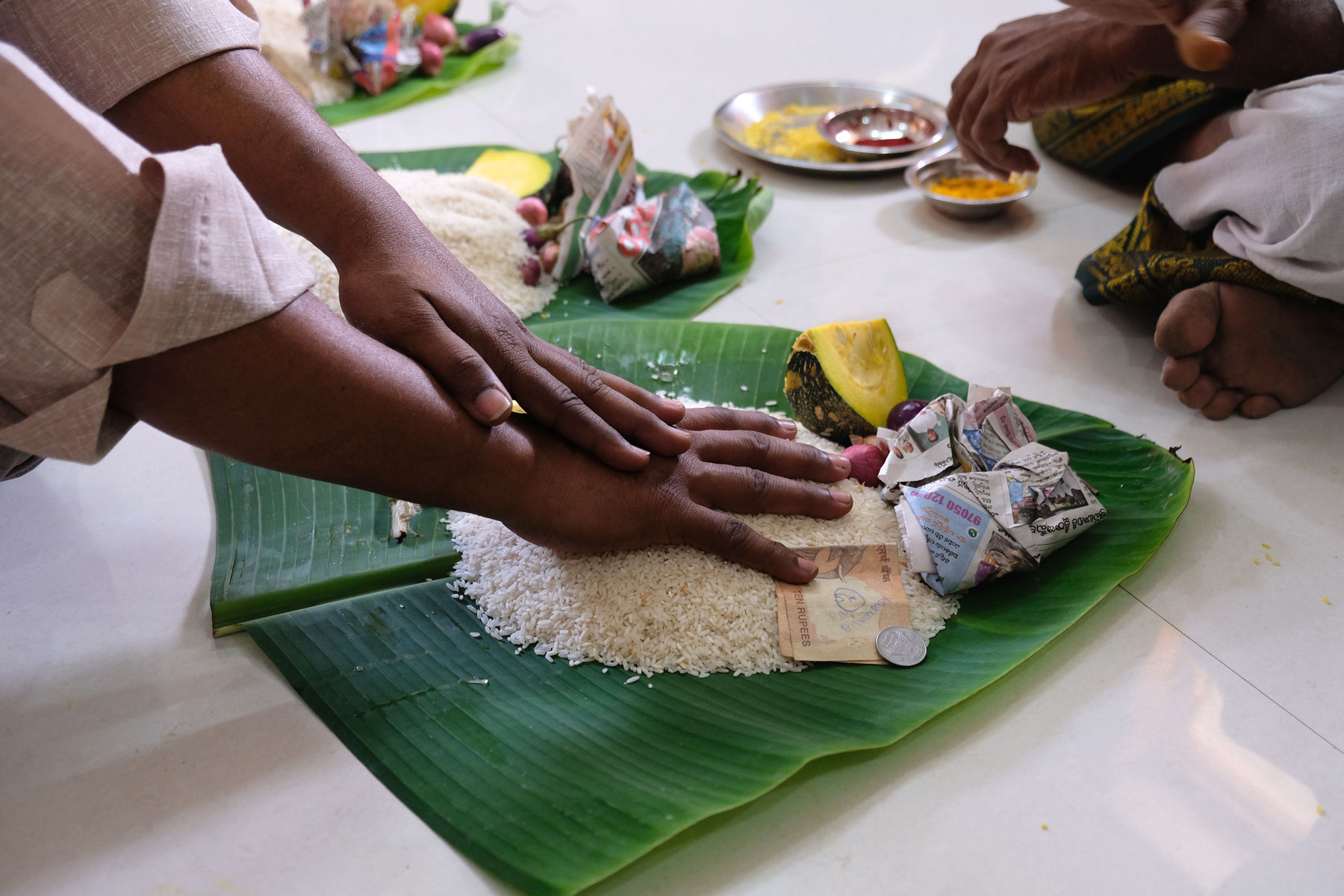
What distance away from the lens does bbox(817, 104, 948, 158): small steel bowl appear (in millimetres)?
2406

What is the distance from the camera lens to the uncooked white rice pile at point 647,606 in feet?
3.76

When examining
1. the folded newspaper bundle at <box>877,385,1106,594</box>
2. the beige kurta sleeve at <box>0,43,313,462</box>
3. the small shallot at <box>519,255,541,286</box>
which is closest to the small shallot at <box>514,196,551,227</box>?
the small shallot at <box>519,255,541,286</box>

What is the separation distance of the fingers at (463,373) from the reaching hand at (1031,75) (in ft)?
3.67

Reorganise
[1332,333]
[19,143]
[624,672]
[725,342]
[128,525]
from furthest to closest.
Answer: [725,342] → [1332,333] → [128,525] → [624,672] → [19,143]

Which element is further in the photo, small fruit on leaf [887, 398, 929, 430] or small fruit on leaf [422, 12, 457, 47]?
small fruit on leaf [422, 12, 457, 47]

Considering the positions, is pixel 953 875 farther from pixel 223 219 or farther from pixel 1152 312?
pixel 1152 312

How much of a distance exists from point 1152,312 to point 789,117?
1.17m

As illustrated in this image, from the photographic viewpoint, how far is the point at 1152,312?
1.83 metres

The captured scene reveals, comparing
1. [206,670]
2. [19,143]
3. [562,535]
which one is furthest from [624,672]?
[19,143]

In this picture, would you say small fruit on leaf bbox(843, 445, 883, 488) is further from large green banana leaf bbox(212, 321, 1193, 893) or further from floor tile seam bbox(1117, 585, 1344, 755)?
floor tile seam bbox(1117, 585, 1344, 755)

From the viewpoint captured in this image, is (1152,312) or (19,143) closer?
(19,143)

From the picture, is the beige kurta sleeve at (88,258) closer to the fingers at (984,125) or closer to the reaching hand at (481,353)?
the reaching hand at (481,353)

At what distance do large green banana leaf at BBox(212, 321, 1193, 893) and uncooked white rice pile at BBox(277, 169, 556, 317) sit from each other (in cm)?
59

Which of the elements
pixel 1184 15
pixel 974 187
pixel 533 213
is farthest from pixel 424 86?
pixel 1184 15
